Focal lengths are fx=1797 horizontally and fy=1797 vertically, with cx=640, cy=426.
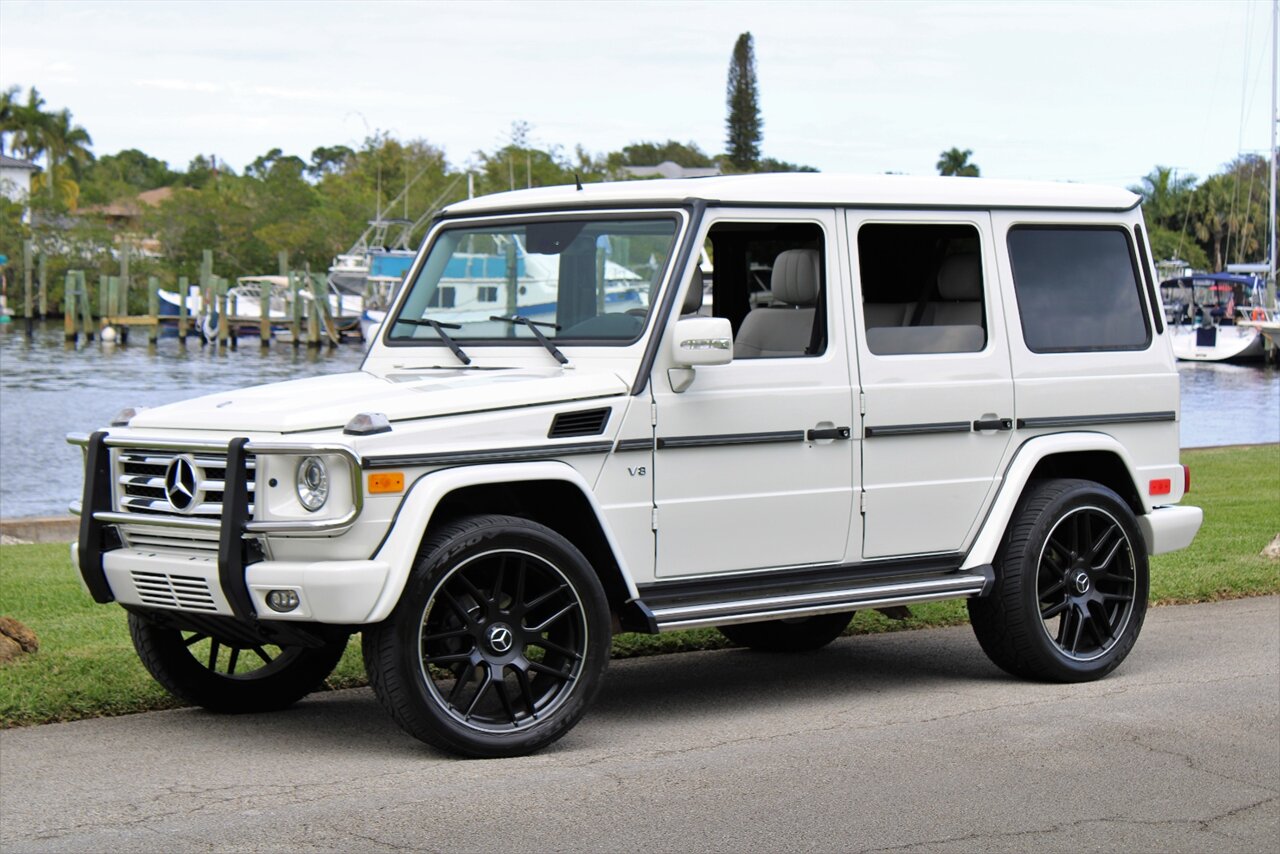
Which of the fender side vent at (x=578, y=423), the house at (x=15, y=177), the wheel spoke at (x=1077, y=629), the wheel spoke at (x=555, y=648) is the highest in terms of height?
the house at (x=15, y=177)

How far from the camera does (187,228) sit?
317ft

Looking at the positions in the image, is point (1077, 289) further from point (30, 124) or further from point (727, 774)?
point (30, 124)

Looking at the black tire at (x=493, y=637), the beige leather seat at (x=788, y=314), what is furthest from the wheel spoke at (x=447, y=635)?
the beige leather seat at (x=788, y=314)

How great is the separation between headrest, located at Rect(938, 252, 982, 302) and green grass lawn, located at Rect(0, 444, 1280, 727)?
2330mm

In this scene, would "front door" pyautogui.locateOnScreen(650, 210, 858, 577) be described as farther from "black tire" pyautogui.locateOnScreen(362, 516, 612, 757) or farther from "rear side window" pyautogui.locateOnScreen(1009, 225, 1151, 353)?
"rear side window" pyautogui.locateOnScreen(1009, 225, 1151, 353)

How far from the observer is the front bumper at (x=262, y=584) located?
20.9ft

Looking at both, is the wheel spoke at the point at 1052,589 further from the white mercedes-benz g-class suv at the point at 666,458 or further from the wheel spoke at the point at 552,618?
the wheel spoke at the point at 552,618

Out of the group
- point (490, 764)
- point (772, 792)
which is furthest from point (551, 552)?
point (772, 792)

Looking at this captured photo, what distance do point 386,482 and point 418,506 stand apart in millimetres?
144

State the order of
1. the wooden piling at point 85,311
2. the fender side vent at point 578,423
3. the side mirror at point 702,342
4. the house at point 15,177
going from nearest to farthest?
Result: the fender side vent at point 578,423 → the side mirror at point 702,342 → the wooden piling at point 85,311 → the house at point 15,177

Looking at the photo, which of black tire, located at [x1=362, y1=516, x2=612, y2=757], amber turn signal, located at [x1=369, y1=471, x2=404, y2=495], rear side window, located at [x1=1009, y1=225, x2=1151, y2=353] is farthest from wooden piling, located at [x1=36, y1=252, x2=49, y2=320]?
amber turn signal, located at [x1=369, y1=471, x2=404, y2=495]

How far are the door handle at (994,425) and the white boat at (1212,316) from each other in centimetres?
5514

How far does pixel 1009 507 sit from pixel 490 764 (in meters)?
2.90

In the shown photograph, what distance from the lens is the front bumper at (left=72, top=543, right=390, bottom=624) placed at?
637cm
